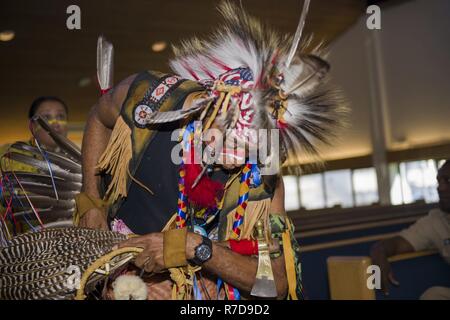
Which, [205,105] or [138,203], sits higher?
[205,105]

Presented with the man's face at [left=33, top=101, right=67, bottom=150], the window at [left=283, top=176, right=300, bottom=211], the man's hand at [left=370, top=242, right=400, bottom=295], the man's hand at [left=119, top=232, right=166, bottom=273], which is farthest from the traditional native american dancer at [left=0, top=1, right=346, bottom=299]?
the window at [left=283, top=176, right=300, bottom=211]

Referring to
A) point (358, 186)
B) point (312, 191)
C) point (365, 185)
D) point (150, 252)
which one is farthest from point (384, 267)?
point (312, 191)

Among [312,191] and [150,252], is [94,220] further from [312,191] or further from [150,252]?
→ [312,191]

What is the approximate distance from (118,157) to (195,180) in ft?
0.85

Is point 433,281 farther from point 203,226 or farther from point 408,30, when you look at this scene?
point 408,30

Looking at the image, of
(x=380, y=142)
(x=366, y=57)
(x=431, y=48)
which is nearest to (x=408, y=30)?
(x=431, y=48)

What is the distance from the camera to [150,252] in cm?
137

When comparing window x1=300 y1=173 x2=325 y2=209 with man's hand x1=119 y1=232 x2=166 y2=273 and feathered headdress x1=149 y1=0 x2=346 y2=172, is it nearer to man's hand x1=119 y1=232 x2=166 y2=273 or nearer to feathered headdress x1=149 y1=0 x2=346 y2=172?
feathered headdress x1=149 y1=0 x2=346 y2=172

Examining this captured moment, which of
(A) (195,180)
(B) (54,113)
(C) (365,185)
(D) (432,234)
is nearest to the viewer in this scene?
(A) (195,180)

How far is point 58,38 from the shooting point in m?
7.11

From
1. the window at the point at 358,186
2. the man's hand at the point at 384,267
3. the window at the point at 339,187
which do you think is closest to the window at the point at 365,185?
the window at the point at 358,186

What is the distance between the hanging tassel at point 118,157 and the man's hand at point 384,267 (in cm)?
153

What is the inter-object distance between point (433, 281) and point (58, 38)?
5522mm

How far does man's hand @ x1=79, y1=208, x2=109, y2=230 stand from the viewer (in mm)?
1592
